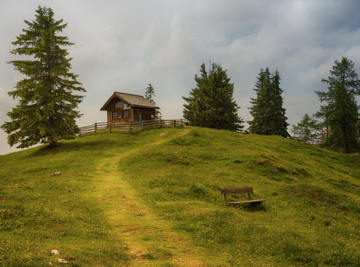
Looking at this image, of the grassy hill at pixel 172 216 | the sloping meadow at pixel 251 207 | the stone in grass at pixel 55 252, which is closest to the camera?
the stone in grass at pixel 55 252

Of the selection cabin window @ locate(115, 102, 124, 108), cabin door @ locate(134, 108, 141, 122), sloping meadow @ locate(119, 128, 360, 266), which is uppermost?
cabin window @ locate(115, 102, 124, 108)

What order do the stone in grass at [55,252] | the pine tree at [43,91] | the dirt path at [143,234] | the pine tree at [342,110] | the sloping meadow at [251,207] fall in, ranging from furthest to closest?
the pine tree at [342,110]
the pine tree at [43,91]
the sloping meadow at [251,207]
the dirt path at [143,234]
the stone in grass at [55,252]

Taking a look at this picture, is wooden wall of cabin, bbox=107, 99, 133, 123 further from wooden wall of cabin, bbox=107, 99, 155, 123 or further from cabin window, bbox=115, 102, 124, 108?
cabin window, bbox=115, 102, 124, 108

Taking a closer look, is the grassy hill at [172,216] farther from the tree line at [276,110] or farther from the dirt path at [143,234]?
the tree line at [276,110]

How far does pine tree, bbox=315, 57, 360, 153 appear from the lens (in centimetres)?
5047

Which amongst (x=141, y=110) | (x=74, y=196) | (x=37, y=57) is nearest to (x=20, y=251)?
(x=74, y=196)

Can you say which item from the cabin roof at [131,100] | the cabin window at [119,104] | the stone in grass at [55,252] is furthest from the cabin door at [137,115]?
the stone in grass at [55,252]

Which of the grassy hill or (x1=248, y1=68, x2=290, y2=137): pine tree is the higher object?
(x1=248, y1=68, x2=290, y2=137): pine tree

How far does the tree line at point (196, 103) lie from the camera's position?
36438 millimetres

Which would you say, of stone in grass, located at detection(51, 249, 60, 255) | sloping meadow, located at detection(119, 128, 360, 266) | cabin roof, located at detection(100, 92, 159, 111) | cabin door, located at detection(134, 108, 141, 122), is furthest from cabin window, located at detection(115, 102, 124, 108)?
stone in grass, located at detection(51, 249, 60, 255)

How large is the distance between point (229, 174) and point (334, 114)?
36.1 metres

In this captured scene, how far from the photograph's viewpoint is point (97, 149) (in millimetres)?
36625

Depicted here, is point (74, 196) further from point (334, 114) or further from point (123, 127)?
point (334, 114)

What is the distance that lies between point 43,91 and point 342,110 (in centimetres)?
5116
